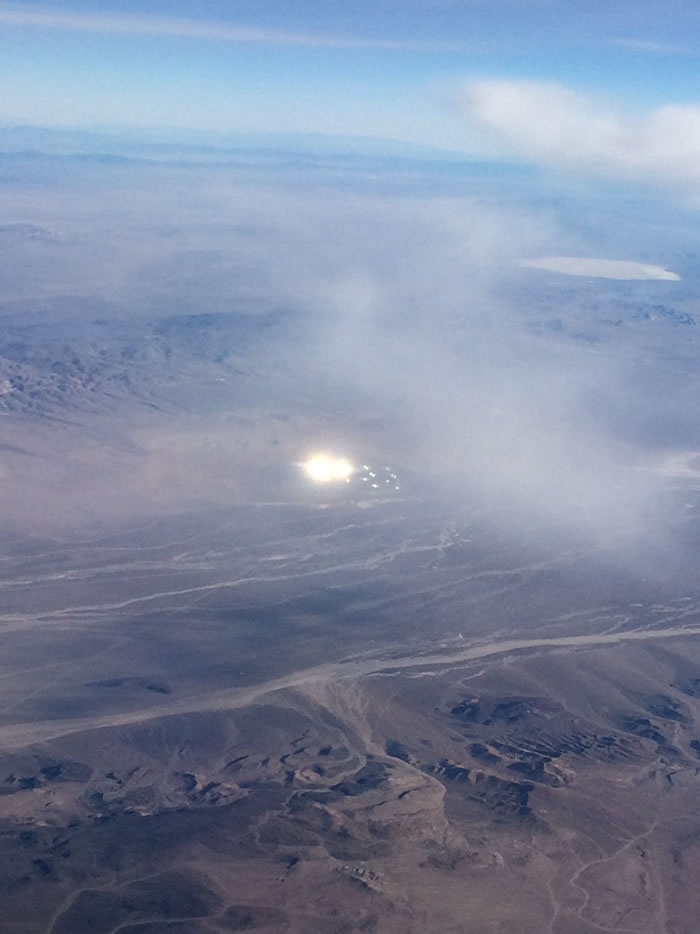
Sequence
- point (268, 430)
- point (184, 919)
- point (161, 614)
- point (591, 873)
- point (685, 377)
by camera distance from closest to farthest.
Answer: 1. point (184, 919)
2. point (591, 873)
3. point (161, 614)
4. point (268, 430)
5. point (685, 377)

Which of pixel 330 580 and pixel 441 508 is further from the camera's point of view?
pixel 441 508

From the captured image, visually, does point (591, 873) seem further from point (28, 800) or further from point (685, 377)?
point (685, 377)

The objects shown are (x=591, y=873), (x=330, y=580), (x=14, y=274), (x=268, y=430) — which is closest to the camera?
(x=591, y=873)

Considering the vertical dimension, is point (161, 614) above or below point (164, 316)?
below

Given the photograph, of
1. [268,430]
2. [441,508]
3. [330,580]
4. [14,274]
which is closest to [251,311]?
[14,274]

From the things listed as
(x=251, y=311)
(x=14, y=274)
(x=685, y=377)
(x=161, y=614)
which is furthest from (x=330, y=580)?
(x=14, y=274)

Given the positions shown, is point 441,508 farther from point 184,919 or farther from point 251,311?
point 251,311
